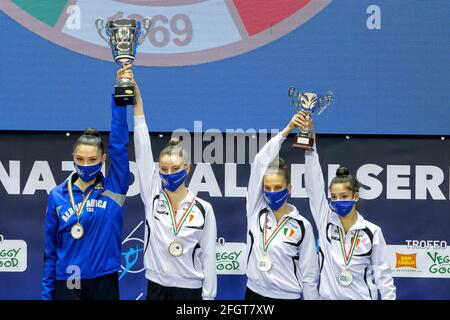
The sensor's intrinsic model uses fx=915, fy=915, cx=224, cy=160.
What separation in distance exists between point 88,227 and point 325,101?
2.20 m

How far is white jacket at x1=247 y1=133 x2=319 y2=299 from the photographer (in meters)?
5.95

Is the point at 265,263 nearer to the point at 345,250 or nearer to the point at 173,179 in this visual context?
the point at 345,250

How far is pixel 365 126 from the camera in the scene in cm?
692

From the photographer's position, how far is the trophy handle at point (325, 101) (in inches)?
A: 255

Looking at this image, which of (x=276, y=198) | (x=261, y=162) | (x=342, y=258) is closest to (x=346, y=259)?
(x=342, y=258)

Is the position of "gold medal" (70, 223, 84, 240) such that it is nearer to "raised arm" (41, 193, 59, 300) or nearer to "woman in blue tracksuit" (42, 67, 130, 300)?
"woman in blue tracksuit" (42, 67, 130, 300)

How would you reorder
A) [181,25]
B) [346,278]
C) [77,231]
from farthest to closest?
[181,25]
[346,278]
[77,231]

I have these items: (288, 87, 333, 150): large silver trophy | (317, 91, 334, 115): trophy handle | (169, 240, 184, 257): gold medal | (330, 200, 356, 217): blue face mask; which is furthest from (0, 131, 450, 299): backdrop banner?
(169, 240, 184, 257): gold medal

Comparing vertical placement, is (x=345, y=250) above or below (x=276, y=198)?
below

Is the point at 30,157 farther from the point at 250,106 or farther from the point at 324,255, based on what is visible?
the point at 324,255

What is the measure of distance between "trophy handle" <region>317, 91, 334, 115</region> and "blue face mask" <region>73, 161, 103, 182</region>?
1663mm

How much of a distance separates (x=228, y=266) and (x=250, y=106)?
1.22 meters

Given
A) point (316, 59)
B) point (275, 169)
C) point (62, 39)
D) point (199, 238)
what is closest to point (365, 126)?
point (316, 59)

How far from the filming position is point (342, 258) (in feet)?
19.6
